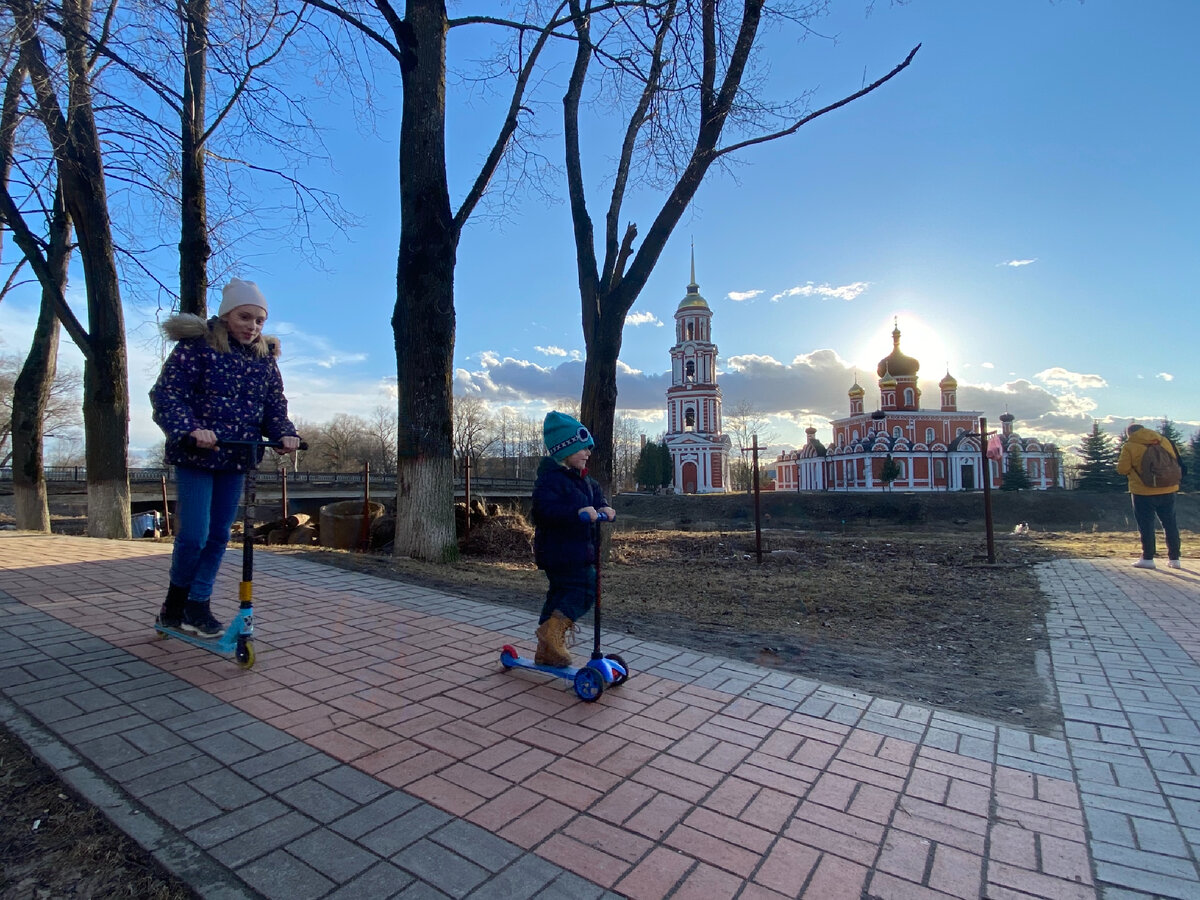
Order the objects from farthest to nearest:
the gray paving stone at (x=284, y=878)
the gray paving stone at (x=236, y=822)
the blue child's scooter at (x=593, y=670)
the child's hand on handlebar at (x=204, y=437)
→ the blue child's scooter at (x=593, y=670)
the child's hand on handlebar at (x=204, y=437)
the gray paving stone at (x=236, y=822)
the gray paving stone at (x=284, y=878)

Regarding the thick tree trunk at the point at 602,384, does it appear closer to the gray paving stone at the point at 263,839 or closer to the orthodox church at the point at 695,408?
the gray paving stone at the point at 263,839

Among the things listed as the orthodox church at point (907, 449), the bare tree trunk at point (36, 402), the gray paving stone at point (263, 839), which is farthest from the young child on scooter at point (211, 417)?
the orthodox church at point (907, 449)

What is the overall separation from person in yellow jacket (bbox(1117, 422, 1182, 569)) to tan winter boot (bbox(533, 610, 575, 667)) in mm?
8556

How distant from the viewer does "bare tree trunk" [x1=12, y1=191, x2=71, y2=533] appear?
12.1 m

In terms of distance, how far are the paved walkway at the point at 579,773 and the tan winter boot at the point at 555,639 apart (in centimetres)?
17

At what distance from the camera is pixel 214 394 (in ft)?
11.6

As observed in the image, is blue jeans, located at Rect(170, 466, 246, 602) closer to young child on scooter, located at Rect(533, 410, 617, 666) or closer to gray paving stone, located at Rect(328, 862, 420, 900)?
young child on scooter, located at Rect(533, 410, 617, 666)

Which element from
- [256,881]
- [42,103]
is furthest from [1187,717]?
[42,103]

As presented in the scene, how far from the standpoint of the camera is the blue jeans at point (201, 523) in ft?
11.6

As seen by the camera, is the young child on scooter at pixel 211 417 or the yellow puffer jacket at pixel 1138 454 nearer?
the young child on scooter at pixel 211 417

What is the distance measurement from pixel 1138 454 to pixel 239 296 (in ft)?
33.8

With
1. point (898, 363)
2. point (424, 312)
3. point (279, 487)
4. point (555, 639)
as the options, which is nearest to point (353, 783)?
point (555, 639)

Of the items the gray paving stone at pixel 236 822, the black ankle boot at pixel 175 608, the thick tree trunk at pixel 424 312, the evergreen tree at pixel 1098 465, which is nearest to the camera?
the gray paving stone at pixel 236 822

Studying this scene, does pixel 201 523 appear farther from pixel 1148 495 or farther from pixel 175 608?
pixel 1148 495
